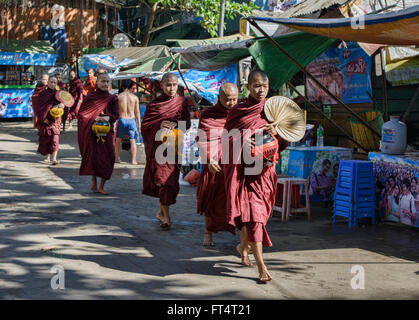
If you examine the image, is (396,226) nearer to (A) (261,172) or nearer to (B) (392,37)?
(B) (392,37)

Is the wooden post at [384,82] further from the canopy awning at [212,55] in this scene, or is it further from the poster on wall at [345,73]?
the canopy awning at [212,55]

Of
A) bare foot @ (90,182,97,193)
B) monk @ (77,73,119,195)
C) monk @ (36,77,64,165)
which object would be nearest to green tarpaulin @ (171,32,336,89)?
monk @ (77,73,119,195)

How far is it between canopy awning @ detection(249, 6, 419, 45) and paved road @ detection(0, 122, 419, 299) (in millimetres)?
2133

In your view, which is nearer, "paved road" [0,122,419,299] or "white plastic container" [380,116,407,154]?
"paved road" [0,122,419,299]

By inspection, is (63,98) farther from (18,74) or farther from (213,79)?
(18,74)

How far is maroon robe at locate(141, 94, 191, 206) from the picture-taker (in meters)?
6.66

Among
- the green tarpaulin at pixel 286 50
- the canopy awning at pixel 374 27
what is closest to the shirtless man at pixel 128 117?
the green tarpaulin at pixel 286 50

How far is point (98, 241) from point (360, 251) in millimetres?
2650

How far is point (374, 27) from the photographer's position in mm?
5566

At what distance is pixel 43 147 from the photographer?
12.1 meters

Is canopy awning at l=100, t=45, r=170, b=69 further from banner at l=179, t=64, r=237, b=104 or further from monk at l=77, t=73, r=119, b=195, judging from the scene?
monk at l=77, t=73, r=119, b=195

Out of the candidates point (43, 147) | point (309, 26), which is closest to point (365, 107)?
point (309, 26)

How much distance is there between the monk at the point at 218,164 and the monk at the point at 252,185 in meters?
0.55

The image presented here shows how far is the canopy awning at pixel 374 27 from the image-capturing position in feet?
16.9
